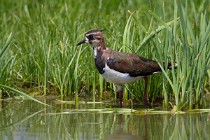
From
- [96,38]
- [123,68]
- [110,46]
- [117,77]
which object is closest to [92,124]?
[117,77]

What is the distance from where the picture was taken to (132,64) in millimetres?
9547

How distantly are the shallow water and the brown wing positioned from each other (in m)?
0.63

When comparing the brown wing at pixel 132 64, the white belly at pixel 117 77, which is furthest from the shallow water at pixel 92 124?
the brown wing at pixel 132 64

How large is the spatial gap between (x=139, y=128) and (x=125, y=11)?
233 inches

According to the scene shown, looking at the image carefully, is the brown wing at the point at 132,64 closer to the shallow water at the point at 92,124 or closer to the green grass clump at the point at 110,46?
the green grass clump at the point at 110,46

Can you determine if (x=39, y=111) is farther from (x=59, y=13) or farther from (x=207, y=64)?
(x=59, y=13)

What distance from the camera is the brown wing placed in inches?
373

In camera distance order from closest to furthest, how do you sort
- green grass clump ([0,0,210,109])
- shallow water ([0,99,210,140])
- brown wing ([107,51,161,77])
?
shallow water ([0,99,210,140]) < green grass clump ([0,0,210,109]) < brown wing ([107,51,161,77])

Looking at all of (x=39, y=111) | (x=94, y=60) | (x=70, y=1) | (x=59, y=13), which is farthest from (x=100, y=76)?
(x=70, y=1)

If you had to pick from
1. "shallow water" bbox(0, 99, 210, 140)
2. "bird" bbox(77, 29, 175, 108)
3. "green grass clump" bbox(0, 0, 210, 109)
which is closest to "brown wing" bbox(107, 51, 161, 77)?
"bird" bbox(77, 29, 175, 108)

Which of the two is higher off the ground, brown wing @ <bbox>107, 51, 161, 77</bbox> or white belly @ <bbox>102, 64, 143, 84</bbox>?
brown wing @ <bbox>107, 51, 161, 77</bbox>

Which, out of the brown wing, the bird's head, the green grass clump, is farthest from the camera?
the bird's head

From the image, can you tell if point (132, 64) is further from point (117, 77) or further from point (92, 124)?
point (92, 124)

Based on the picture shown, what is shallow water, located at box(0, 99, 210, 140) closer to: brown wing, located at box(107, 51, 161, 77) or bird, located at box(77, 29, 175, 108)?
bird, located at box(77, 29, 175, 108)
